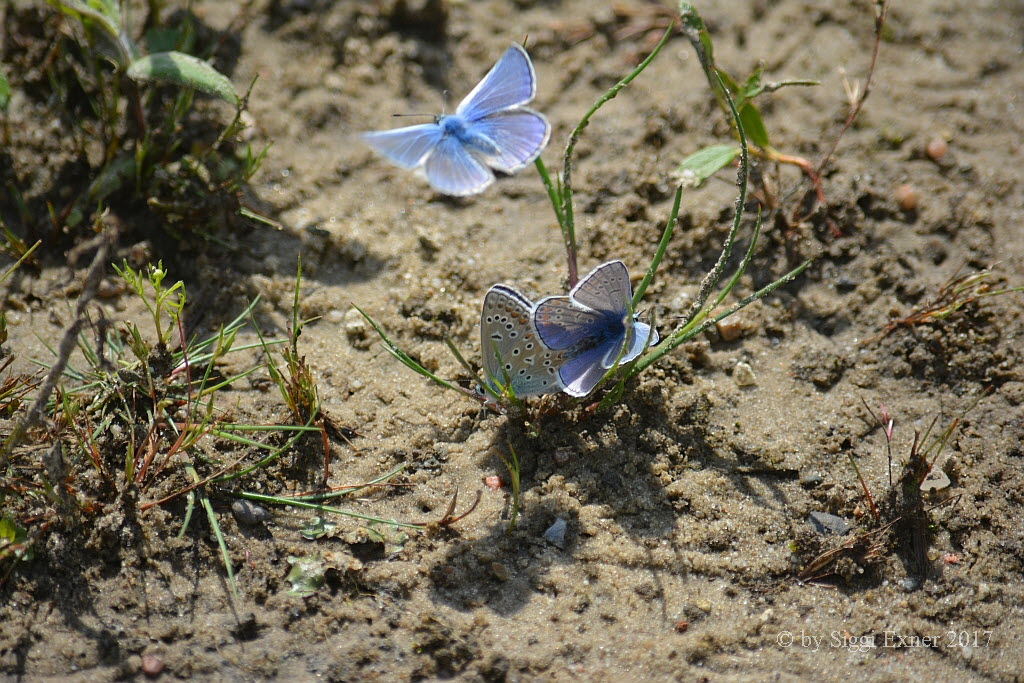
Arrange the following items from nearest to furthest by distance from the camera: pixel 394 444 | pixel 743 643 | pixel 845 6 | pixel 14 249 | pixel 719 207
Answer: pixel 743 643 → pixel 394 444 → pixel 14 249 → pixel 719 207 → pixel 845 6

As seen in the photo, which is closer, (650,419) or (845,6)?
(650,419)

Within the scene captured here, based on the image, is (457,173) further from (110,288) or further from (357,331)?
(110,288)

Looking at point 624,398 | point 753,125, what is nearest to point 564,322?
point 624,398

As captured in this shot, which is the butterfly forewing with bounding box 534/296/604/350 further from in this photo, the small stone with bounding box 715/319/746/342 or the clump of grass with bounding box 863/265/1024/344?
the clump of grass with bounding box 863/265/1024/344

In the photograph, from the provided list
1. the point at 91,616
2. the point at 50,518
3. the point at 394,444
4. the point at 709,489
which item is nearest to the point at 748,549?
the point at 709,489

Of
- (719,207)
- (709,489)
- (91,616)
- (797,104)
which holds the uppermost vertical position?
(797,104)

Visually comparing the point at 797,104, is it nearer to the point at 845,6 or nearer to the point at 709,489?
the point at 845,6

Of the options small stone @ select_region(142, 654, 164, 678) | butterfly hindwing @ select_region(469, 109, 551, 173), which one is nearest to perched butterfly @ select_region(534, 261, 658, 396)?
butterfly hindwing @ select_region(469, 109, 551, 173)
